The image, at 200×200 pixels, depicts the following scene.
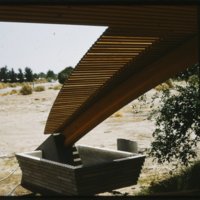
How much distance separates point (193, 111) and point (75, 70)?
331cm

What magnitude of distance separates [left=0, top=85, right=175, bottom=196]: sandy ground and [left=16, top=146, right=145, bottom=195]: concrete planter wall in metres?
0.46

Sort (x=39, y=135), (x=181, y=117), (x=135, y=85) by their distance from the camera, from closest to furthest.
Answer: (x=135, y=85) < (x=181, y=117) < (x=39, y=135)

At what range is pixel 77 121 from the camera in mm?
10703

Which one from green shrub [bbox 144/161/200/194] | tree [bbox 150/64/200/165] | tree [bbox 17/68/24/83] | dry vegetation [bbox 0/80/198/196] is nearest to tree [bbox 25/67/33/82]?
tree [bbox 17/68/24/83]

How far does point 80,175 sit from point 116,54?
3026 millimetres

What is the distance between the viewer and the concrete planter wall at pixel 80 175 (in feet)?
28.8

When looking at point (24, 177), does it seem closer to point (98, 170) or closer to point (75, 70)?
point (98, 170)

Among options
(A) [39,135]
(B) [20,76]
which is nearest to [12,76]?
(B) [20,76]

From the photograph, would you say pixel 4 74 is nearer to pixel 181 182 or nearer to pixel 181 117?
pixel 181 182

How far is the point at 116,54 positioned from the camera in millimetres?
7363

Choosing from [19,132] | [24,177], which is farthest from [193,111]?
[19,132]

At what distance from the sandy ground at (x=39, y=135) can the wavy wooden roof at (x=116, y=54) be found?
148cm

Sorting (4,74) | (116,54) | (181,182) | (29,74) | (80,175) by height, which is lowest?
(181,182)

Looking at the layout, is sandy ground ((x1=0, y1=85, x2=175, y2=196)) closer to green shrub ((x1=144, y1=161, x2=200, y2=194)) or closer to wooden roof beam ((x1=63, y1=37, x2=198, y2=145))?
green shrub ((x1=144, y1=161, x2=200, y2=194))
